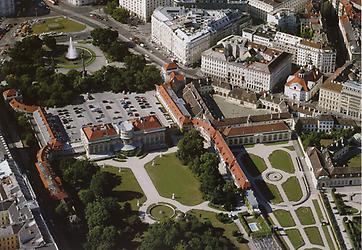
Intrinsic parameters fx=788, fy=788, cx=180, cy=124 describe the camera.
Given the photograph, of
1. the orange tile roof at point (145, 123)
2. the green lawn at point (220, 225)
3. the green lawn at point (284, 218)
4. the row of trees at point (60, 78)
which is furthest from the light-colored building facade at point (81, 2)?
the green lawn at point (284, 218)

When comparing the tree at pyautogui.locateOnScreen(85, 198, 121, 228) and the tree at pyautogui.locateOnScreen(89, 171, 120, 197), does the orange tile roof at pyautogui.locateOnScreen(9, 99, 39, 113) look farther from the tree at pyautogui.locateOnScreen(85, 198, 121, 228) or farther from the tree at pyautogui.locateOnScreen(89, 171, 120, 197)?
the tree at pyautogui.locateOnScreen(85, 198, 121, 228)

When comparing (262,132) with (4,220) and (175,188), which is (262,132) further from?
(4,220)

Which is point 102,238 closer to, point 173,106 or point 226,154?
point 226,154

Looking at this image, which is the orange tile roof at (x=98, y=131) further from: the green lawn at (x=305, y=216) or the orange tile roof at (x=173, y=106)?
the green lawn at (x=305, y=216)

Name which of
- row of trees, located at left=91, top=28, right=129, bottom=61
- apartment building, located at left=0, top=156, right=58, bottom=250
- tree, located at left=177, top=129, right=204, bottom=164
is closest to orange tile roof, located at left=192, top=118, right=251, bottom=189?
tree, located at left=177, top=129, right=204, bottom=164

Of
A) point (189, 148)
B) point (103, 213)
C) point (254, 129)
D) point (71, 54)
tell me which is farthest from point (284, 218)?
point (71, 54)

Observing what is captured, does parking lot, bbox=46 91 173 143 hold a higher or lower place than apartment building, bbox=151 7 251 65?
lower
